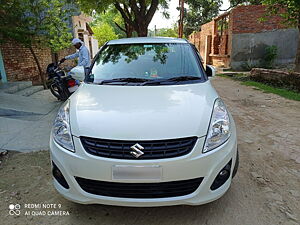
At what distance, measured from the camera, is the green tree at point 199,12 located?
84.3 feet

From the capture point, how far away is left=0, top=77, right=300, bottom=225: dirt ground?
2.11 m

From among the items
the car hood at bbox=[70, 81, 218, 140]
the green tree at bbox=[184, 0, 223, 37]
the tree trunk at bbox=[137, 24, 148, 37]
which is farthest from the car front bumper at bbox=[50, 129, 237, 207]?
the green tree at bbox=[184, 0, 223, 37]

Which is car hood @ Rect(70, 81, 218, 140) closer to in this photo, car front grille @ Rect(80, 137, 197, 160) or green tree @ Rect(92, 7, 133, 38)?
car front grille @ Rect(80, 137, 197, 160)

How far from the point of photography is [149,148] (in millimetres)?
1775

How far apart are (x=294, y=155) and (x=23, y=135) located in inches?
169

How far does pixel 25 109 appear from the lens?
5.32 m

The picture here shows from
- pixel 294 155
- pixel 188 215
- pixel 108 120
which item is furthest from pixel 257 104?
pixel 108 120

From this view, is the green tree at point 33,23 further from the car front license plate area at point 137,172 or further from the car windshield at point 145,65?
the car front license plate area at point 137,172

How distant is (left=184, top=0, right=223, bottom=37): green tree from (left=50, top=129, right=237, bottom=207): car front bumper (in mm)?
27075

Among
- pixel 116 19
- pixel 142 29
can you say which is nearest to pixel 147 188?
pixel 142 29

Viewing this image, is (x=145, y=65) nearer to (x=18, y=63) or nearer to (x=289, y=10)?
(x=18, y=63)

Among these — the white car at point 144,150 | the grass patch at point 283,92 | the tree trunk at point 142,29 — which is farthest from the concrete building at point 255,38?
the white car at point 144,150

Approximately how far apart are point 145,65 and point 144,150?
1597 mm

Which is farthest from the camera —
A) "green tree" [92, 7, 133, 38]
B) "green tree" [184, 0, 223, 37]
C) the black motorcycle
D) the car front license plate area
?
"green tree" [184, 0, 223, 37]
